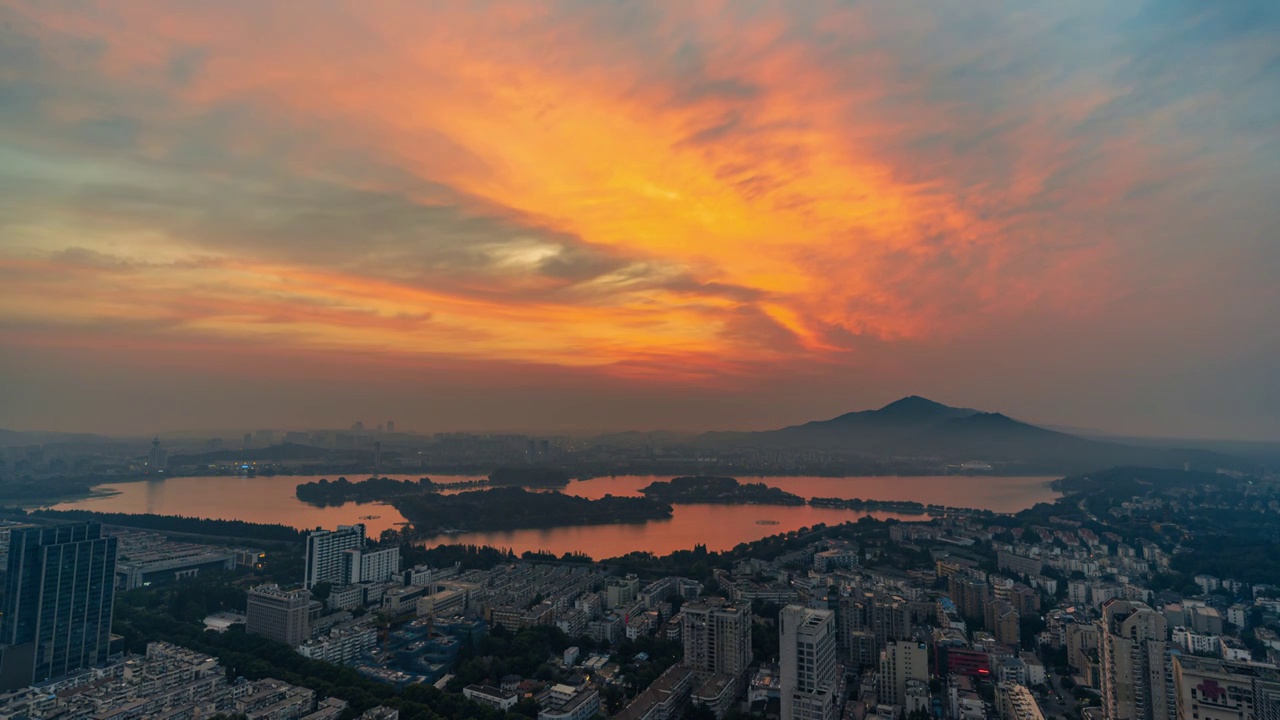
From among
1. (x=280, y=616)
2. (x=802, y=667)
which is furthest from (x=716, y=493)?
(x=802, y=667)

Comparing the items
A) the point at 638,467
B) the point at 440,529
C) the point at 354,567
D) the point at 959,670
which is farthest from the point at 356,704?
the point at 638,467

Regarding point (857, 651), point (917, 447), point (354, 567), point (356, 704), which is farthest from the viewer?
point (917, 447)

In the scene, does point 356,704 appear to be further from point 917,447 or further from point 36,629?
point 917,447

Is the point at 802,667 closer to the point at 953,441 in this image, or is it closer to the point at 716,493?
the point at 716,493

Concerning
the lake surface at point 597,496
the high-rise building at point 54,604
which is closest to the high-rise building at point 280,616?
the high-rise building at point 54,604

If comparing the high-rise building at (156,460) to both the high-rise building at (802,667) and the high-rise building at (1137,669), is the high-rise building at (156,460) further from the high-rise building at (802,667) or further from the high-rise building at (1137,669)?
the high-rise building at (1137,669)

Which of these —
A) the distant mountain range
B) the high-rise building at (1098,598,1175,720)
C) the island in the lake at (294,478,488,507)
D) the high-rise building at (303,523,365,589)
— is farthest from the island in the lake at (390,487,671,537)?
the distant mountain range
